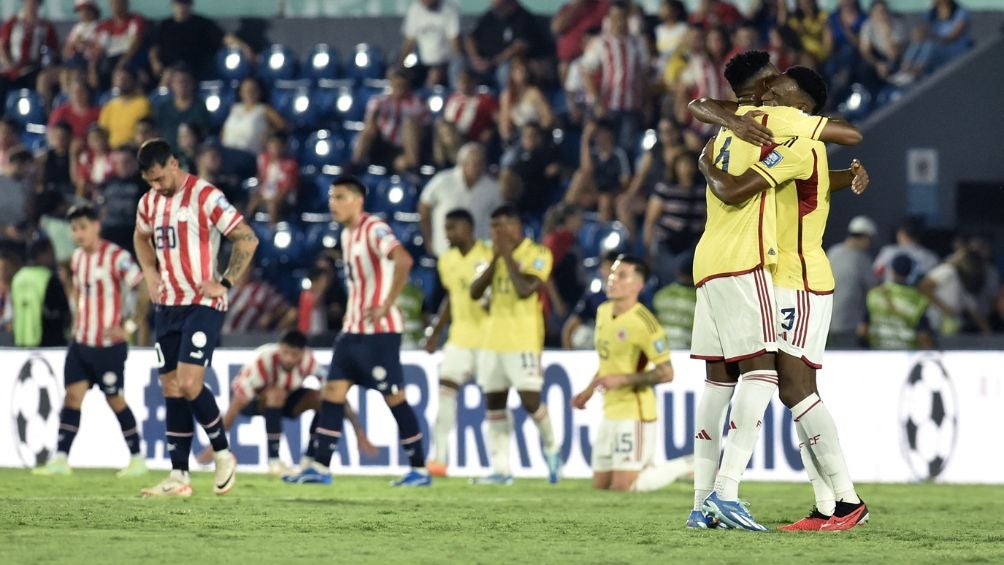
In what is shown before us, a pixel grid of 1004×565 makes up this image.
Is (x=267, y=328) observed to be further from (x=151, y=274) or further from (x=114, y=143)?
(x=151, y=274)

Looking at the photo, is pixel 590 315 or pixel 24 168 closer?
pixel 590 315

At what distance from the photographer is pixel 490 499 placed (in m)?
10.9

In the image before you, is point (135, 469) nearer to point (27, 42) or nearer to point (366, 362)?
point (366, 362)

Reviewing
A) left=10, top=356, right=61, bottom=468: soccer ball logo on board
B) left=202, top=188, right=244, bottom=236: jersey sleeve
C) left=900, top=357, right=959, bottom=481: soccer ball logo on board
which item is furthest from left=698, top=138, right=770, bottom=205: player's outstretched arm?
left=10, top=356, right=61, bottom=468: soccer ball logo on board

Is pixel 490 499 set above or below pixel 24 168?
below

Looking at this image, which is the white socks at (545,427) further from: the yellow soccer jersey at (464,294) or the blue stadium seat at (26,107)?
the blue stadium seat at (26,107)

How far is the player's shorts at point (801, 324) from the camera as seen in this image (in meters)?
8.02

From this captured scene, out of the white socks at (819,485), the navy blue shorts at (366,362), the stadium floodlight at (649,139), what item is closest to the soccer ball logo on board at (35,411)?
the navy blue shorts at (366,362)

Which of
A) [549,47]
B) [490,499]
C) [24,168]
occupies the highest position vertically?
[549,47]

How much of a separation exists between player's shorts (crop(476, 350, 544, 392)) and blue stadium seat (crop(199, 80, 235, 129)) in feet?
23.2

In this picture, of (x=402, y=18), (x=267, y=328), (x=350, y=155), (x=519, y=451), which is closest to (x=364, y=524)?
(x=519, y=451)

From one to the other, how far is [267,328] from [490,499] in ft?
19.9

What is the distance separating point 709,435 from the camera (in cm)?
812

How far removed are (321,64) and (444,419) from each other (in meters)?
6.99
